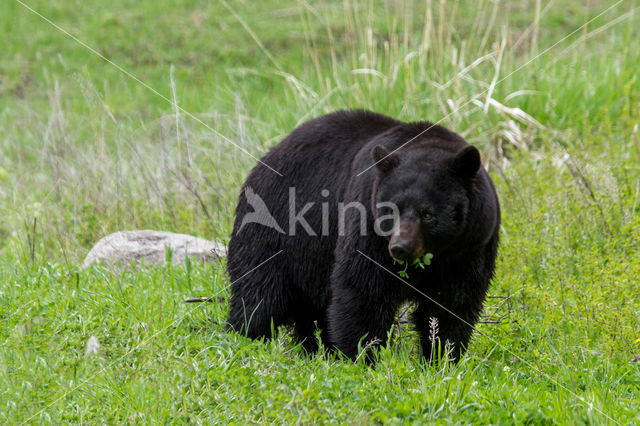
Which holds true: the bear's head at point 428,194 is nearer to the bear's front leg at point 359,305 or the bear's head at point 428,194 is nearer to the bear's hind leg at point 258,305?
the bear's front leg at point 359,305

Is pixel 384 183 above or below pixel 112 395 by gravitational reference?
above

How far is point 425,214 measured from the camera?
3.79 m

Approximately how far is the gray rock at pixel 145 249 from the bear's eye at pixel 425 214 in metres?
2.17

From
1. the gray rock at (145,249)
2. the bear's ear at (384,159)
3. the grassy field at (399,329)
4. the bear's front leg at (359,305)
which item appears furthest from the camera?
the gray rock at (145,249)

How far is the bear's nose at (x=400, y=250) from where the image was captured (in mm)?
3619

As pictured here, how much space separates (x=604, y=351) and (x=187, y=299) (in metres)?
2.51

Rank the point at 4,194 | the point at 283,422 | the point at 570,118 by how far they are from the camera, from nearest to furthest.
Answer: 1. the point at 283,422
2. the point at 4,194
3. the point at 570,118

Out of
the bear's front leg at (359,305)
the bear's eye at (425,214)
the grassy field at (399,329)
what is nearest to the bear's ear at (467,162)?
the bear's eye at (425,214)

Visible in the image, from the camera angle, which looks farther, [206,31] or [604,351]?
[206,31]

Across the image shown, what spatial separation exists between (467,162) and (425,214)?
1.06ft

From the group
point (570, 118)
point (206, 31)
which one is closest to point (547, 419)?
point (570, 118)

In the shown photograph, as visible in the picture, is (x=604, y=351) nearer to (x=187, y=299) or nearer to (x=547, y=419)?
(x=547, y=419)

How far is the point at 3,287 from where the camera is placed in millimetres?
4914

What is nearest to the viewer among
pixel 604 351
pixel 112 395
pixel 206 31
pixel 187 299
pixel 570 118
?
pixel 112 395
